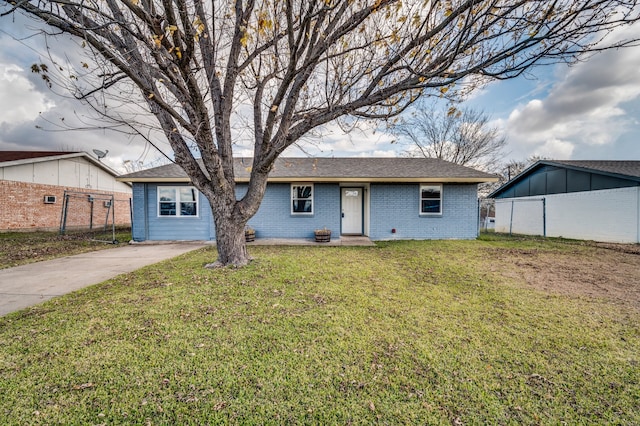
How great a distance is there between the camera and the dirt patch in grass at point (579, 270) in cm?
457

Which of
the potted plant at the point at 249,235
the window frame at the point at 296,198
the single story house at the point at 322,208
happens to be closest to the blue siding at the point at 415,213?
the single story house at the point at 322,208

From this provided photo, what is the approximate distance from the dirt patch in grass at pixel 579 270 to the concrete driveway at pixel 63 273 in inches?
342

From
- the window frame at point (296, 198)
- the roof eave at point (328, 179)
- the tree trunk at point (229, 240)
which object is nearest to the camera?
the tree trunk at point (229, 240)

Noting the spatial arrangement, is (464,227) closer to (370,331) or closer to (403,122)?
(403,122)

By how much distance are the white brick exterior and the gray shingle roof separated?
18.2 feet

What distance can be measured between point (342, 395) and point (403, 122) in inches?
212

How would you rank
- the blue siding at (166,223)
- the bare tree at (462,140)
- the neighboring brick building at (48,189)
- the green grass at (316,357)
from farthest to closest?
the bare tree at (462,140)
the neighboring brick building at (48,189)
the blue siding at (166,223)
the green grass at (316,357)

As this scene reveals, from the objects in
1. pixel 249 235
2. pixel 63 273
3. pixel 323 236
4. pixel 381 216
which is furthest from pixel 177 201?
pixel 381 216

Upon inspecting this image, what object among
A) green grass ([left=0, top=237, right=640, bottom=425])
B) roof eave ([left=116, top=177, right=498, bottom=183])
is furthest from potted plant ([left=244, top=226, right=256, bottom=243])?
green grass ([left=0, top=237, right=640, bottom=425])

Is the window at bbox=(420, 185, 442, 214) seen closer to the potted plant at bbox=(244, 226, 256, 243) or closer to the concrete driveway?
the potted plant at bbox=(244, 226, 256, 243)

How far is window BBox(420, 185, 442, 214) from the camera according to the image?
1101cm

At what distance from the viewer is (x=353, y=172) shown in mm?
10836

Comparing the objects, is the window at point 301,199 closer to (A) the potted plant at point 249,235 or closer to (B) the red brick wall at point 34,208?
(A) the potted plant at point 249,235

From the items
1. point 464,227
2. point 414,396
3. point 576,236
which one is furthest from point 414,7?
point 576,236
